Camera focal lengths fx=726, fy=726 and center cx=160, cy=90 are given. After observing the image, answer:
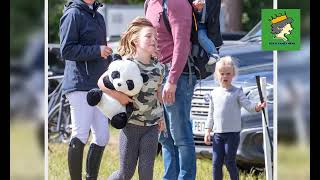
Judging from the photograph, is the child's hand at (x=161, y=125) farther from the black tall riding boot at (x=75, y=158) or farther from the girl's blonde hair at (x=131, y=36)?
the black tall riding boot at (x=75, y=158)

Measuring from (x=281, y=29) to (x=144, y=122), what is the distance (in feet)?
4.36

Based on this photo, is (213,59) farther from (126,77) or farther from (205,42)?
(126,77)

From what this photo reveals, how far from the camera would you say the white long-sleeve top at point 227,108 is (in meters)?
5.16

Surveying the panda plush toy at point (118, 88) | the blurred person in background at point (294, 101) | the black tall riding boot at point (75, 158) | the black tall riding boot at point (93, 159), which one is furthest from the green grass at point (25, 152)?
the blurred person in background at point (294, 101)

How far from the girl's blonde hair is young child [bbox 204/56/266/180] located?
2.24 ft

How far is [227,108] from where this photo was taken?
5172 millimetres

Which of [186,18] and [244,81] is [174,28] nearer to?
[186,18]

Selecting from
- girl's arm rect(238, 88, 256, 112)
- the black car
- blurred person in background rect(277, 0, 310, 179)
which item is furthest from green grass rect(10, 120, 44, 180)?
blurred person in background rect(277, 0, 310, 179)

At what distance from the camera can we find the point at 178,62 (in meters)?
4.81

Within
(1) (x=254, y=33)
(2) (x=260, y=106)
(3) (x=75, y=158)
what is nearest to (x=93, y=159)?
(3) (x=75, y=158)

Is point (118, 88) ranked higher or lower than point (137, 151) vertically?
higher

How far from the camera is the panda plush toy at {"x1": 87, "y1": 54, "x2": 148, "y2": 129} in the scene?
4641 millimetres

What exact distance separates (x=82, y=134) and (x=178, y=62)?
2.96 ft

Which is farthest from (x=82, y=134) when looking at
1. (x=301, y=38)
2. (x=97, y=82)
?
(x=301, y=38)
